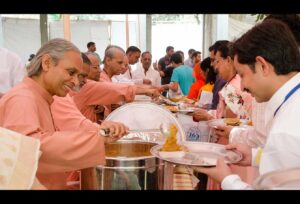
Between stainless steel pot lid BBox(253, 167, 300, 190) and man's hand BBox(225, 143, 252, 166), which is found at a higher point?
stainless steel pot lid BBox(253, 167, 300, 190)

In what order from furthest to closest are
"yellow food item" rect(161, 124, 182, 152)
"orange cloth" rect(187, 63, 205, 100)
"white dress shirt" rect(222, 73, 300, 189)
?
"orange cloth" rect(187, 63, 205, 100)
"yellow food item" rect(161, 124, 182, 152)
"white dress shirt" rect(222, 73, 300, 189)

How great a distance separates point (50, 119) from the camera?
1549 millimetres

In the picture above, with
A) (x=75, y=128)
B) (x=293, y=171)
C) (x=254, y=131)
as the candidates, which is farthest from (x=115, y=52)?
(x=293, y=171)

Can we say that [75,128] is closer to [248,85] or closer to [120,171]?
[120,171]

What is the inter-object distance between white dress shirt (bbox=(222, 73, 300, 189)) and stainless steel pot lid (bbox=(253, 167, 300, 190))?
232 millimetres

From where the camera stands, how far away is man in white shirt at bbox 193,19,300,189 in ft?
3.74

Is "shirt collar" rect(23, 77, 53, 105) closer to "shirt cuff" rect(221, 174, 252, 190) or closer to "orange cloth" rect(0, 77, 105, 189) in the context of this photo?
"orange cloth" rect(0, 77, 105, 189)

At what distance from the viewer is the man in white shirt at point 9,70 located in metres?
2.65

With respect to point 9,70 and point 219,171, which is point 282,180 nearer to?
point 219,171

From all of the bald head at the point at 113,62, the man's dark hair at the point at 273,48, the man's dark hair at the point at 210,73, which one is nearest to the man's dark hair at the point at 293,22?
the man's dark hair at the point at 273,48

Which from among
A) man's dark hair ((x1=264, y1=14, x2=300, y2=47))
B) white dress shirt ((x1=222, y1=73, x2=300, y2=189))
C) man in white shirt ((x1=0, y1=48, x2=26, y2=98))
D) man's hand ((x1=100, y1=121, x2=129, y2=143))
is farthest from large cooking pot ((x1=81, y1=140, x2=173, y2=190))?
man in white shirt ((x1=0, y1=48, x2=26, y2=98))

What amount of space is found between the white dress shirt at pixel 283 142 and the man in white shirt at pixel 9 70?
1.99m

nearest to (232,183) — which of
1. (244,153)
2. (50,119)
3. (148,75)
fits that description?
(244,153)

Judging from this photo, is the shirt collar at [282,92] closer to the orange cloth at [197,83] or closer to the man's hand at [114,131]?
the man's hand at [114,131]
